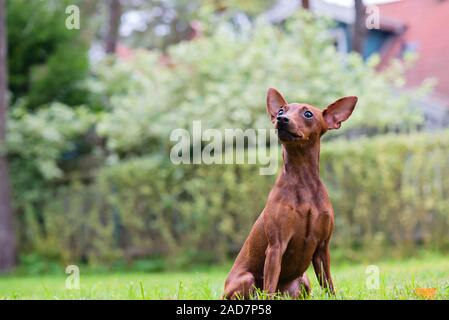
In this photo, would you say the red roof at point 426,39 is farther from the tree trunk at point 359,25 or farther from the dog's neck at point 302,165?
the dog's neck at point 302,165

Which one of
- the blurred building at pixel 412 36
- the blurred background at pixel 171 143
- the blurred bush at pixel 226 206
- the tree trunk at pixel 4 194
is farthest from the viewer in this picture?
the blurred building at pixel 412 36

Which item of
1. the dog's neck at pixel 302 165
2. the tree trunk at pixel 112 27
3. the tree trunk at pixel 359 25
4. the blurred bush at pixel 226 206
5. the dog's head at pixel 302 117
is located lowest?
the blurred bush at pixel 226 206

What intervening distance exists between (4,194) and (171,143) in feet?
10.3

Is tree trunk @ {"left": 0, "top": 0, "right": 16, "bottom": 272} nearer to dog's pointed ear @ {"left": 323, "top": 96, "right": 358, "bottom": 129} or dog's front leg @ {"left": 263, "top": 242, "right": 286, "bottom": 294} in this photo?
dog's pointed ear @ {"left": 323, "top": 96, "right": 358, "bottom": 129}

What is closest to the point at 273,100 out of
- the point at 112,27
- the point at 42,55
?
the point at 42,55

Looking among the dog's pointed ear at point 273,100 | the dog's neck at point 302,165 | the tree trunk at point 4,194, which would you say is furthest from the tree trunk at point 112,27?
the dog's neck at point 302,165

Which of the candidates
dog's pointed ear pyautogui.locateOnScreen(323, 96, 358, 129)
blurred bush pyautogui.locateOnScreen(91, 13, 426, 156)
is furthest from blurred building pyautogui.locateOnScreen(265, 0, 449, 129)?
dog's pointed ear pyautogui.locateOnScreen(323, 96, 358, 129)

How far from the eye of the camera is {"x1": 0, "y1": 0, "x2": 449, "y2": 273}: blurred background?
10.8 metres

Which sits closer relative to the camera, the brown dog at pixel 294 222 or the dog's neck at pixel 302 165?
the brown dog at pixel 294 222

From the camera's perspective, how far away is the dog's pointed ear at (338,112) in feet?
11.3

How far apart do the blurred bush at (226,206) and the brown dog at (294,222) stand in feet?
24.7

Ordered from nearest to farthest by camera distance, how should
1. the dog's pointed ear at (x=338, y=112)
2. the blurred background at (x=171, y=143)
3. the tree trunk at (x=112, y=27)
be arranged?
the dog's pointed ear at (x=338, y=112)
the blurred background at (x=171, y=143)
the tree trunk at (x=112, y=27)

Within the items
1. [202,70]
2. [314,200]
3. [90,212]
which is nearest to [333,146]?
[202,70]

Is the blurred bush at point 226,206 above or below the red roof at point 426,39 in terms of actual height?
below
